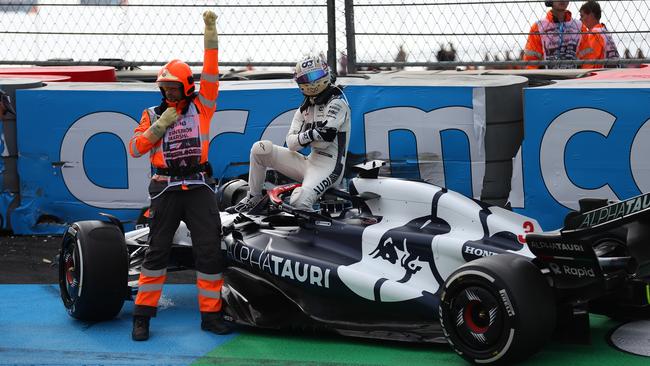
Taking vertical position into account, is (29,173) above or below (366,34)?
below

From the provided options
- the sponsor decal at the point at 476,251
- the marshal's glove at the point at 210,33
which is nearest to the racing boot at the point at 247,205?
the marshal's glove at the point at 210,33

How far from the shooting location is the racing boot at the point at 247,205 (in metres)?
8.00

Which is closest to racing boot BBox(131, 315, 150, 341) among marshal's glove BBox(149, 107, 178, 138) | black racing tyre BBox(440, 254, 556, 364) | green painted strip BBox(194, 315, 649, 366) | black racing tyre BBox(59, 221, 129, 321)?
black racing tyre BBox(59, 221, 129, 321)

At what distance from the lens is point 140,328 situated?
23.4 ft

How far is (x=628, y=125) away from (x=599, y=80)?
58 centimetres

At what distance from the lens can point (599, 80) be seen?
9.16m

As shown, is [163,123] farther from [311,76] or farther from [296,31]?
[296,31]

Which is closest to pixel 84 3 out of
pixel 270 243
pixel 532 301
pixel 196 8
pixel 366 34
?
pixel 196 8

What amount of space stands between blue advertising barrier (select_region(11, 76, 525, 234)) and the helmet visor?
1.51m

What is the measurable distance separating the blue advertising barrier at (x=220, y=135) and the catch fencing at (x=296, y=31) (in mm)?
831

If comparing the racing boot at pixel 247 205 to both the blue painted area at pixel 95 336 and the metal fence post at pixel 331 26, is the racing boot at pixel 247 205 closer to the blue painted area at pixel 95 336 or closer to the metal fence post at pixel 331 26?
the blue painted area at pixel 95 336

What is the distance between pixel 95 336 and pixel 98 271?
1.34ft

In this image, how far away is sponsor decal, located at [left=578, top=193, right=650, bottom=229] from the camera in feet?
19.1

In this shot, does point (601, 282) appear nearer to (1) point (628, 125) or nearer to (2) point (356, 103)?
(1) point (628, 125)
